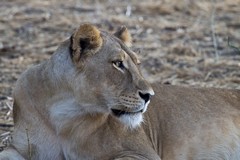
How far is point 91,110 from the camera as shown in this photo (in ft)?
15.3

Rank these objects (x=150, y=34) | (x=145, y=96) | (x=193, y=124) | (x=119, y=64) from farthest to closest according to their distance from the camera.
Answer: (x=150, y=34)
(x=193, y=124)
(x=119, y=64)
(x=145, y=96)

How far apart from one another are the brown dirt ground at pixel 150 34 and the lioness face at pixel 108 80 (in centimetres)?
137

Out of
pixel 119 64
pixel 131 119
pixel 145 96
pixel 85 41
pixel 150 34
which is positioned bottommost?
pixel 150 34

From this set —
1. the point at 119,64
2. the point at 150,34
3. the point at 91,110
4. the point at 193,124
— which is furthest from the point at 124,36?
the point at 150,34

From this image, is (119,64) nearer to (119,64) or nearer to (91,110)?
(119,64)

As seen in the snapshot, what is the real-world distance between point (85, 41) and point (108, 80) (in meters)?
0.25

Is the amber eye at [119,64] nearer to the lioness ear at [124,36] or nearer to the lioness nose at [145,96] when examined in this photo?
the lioness nose at [145,96]

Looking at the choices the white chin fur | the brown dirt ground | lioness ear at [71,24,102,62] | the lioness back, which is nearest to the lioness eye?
lioness ear at [71,24,102,62]

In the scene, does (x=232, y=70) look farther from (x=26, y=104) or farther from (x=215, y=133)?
(x=26, y=104)

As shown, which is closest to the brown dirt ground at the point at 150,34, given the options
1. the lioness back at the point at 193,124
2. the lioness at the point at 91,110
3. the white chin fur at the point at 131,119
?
the lioness at the point at 91,110

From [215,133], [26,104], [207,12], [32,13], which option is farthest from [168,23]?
[26,104]

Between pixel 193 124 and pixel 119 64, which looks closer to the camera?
pixel 119 64

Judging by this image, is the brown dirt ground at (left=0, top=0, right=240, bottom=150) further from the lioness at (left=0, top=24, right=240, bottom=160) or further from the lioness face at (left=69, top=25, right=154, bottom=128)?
the lioness face at (left=69, top=25, right=154, bottom=128)

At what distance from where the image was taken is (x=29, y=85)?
4.87 meters
